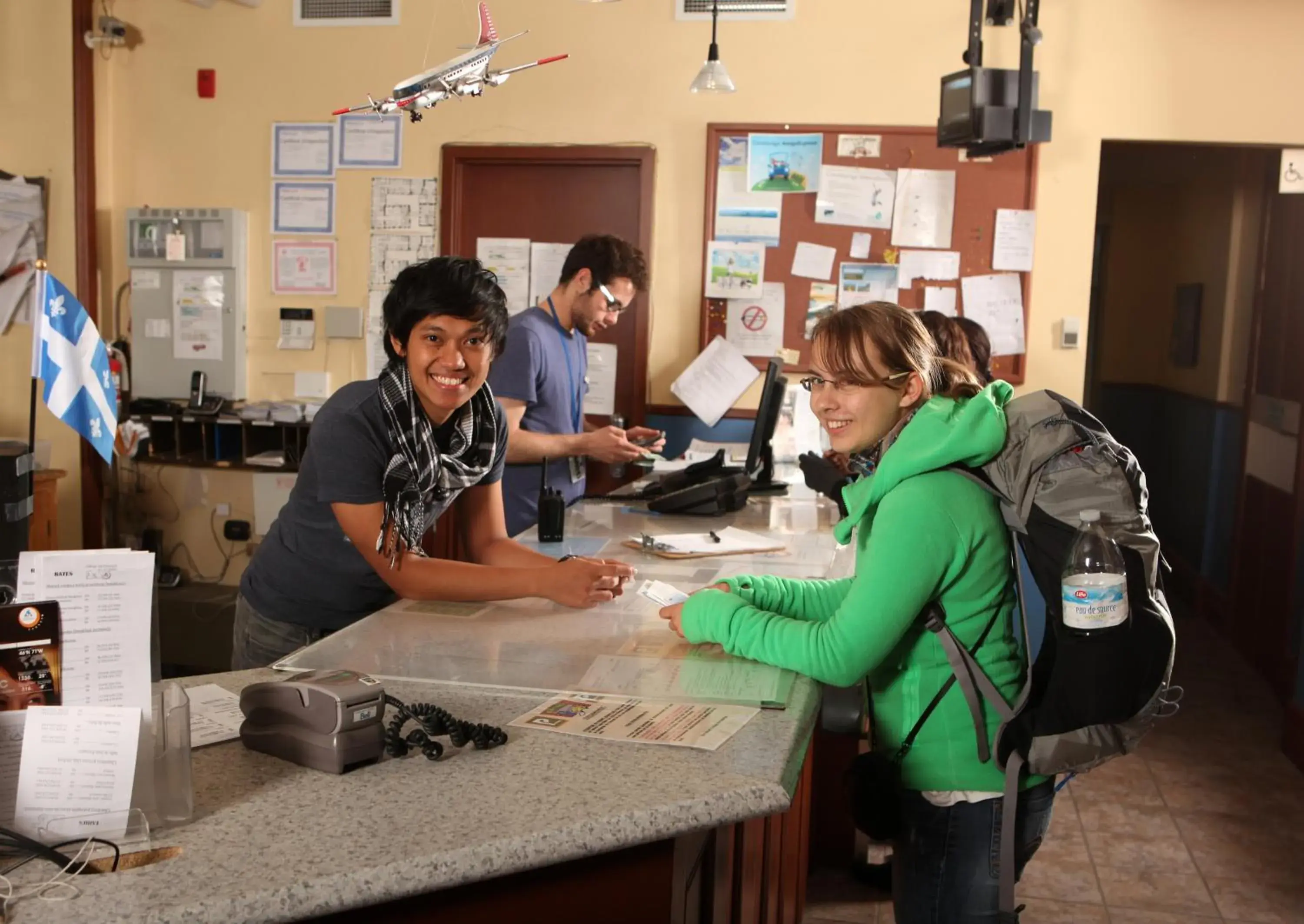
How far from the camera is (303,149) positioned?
16.7ft

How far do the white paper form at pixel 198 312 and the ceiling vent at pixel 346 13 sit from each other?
1.18 metres

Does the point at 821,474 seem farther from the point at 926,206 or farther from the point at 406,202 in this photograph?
the point at 406,202

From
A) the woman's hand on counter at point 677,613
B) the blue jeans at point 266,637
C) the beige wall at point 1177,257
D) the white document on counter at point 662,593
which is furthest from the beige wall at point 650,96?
the woman's hand on counter at point 677,613

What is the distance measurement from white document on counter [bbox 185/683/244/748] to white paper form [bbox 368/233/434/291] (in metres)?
3.61

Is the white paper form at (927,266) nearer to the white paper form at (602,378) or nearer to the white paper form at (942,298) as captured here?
the white paper form at (942,298)

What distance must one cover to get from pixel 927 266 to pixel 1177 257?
2.94 meters

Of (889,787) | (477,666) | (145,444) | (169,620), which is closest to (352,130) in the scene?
(145,444)

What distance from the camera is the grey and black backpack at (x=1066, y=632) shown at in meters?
1.48

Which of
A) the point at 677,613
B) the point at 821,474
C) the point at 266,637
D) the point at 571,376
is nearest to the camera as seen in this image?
the point at 677,613

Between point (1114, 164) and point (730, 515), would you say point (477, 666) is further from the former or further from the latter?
point (1114, 164)

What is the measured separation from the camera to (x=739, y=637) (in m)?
1.74

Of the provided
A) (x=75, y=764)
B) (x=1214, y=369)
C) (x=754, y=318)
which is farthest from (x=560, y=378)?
(x=1214, y=369)

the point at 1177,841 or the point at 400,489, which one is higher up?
the point at 400,489

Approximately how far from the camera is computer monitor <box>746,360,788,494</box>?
3600 mm
